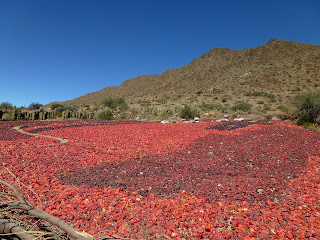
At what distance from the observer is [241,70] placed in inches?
2132

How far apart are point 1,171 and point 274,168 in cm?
632

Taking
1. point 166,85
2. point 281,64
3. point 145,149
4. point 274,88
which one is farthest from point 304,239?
point 166,85

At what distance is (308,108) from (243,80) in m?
32.5

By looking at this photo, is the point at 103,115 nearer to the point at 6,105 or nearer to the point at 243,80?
the point at 6,105

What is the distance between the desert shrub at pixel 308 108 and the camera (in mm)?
13547

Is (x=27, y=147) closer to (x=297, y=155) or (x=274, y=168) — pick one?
(x=274, y=168)

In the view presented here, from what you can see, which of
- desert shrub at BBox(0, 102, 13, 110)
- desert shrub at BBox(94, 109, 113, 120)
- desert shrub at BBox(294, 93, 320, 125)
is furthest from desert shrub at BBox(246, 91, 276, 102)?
desert shrub at BBox(0, 102, 13, 110)

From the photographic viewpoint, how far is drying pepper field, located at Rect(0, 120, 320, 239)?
295 centimetres

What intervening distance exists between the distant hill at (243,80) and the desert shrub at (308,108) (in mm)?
9466

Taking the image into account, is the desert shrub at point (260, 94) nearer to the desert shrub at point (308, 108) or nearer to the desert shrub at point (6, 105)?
the desert shrub at point (308, 108)

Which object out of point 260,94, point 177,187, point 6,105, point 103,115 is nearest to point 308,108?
point 177,187

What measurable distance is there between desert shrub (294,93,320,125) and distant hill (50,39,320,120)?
947cm

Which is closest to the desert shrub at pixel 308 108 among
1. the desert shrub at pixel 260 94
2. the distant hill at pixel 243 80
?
the distant hill at pixel 243 80

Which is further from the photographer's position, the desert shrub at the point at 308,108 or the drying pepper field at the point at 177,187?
the desert shrub at the point at 308,108
